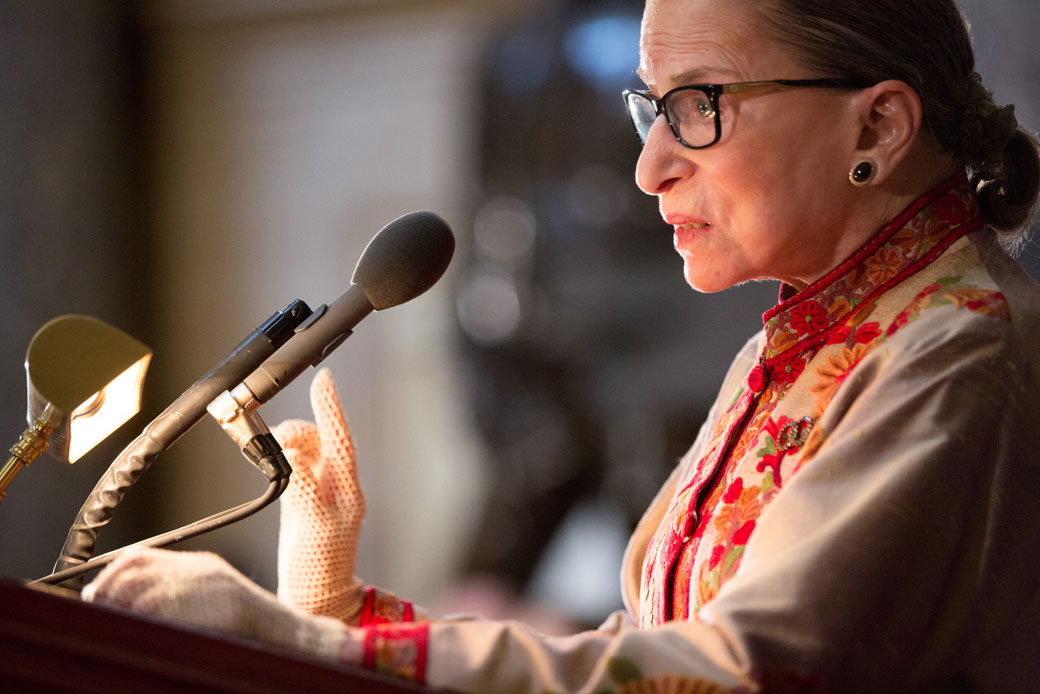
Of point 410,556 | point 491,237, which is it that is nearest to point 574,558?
point 410,556

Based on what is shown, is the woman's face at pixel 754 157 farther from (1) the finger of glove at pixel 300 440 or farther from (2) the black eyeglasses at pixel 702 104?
(1) the finger of glove at pixel 300 440

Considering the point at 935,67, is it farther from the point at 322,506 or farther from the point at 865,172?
the point at 322,506

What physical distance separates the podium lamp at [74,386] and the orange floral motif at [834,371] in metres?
0.67

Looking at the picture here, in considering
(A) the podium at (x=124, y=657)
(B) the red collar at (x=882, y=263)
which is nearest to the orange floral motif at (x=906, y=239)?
(B) the red collar at (x=882, y=263)

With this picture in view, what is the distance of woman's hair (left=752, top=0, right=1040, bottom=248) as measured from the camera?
1129 mm

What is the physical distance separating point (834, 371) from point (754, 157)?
0.24m

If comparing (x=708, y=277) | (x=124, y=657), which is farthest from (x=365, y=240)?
(x=124, y=657)

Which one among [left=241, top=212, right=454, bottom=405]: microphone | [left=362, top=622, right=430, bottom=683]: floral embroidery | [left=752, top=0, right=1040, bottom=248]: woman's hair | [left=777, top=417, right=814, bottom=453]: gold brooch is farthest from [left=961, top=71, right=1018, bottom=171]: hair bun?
[left=362, top=622, right=430, bottom=683]: floral embroidery

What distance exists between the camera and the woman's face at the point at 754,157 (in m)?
1.13

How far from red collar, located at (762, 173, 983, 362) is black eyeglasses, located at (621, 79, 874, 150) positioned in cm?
15

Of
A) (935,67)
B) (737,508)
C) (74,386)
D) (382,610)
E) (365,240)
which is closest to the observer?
(74,386)

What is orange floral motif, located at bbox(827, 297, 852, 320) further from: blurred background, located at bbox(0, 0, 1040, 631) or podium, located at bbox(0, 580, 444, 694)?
blurred background, located at bbox(0, 0, 1040, 631)

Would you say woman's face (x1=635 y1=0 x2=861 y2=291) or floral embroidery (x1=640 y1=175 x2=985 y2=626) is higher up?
woman's face (x1=635 y1=0 x2=861 y2=291)

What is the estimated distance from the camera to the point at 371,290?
3.31 ft
